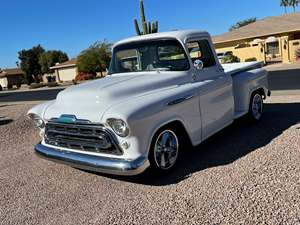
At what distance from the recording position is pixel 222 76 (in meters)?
6.41

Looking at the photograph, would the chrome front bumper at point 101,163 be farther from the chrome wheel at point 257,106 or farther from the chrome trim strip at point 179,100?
the chrome wheel at point 257,106

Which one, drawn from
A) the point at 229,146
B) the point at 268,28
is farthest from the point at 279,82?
the point at 268,28

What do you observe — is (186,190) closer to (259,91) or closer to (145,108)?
(145,108)

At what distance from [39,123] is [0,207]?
1430mm

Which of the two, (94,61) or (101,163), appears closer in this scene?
(101,163)

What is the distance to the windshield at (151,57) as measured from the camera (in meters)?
5.94

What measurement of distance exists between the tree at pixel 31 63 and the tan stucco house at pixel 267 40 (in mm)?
51583

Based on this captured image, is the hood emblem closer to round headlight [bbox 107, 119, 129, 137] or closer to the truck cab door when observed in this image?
round headlight [bbox 107, 119, 129, 137]

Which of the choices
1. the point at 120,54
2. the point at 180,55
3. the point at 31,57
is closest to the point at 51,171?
the point at 120,54

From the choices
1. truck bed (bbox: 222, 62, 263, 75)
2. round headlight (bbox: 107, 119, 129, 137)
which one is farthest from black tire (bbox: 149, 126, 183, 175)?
truck bed (bbox: 222, 62, 263, 75)

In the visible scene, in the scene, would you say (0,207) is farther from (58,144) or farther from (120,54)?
→ (120,54)

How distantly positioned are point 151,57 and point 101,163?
225 centimetres

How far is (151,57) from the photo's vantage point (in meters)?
6.16

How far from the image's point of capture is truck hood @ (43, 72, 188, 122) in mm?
4914
